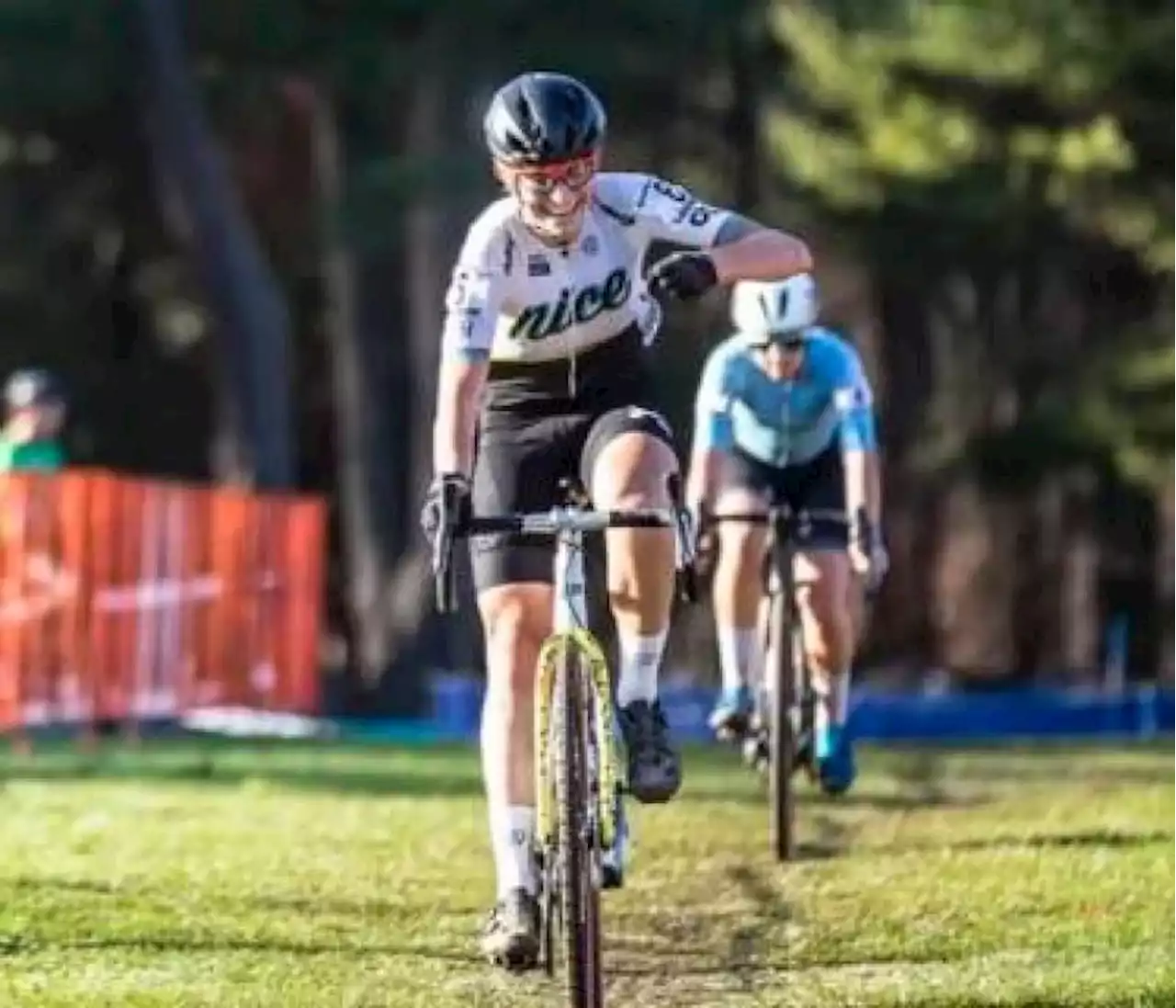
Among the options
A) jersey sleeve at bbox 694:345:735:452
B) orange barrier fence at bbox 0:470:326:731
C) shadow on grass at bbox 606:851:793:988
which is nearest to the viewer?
shadow on grass at bbox 606:851:793:988

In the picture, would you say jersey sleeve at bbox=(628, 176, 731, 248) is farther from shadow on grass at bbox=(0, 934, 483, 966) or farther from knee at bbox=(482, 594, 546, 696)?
shadow on grass at bbox=(0, 934, 483, 966)

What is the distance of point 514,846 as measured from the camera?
28.2 feet

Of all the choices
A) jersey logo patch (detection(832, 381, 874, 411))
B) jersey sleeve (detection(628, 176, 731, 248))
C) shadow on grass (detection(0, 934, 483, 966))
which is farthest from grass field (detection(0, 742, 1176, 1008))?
jersey sleeve (detection(628, 176, 731, 248))

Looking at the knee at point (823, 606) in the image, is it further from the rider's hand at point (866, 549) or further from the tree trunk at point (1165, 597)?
the tree trunk at point (1165, 597)

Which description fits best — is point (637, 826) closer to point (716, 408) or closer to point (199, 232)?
point (716, 408)

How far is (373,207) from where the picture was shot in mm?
34000

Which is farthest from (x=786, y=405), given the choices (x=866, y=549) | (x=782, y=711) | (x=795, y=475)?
(x=782, y=711)

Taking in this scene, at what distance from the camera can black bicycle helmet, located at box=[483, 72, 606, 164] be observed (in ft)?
27.5

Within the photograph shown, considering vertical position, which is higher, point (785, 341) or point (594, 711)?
point (785, 341)

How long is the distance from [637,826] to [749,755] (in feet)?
1.81

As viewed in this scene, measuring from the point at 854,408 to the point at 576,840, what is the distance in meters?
4.42

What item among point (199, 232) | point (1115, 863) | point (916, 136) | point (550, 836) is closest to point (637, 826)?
point (1115, 863)

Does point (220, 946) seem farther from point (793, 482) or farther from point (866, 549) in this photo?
point (793, 482)

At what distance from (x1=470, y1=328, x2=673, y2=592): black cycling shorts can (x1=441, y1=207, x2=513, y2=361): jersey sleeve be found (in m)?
0.27
